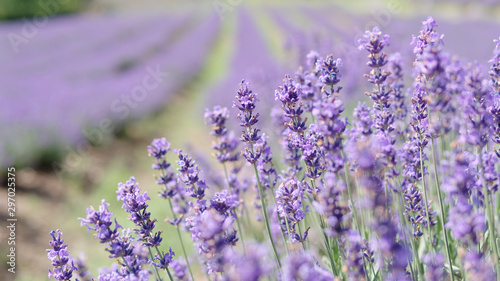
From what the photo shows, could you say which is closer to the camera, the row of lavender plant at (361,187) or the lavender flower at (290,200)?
the row of lavender plant at (361,187)

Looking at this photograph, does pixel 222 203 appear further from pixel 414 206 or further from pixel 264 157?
pixel 414 206

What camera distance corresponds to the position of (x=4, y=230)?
188 inches

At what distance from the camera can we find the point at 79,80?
10305 millimetres

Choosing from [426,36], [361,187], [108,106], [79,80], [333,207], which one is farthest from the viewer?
[79,80]

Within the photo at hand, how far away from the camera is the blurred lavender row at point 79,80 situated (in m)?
6.73

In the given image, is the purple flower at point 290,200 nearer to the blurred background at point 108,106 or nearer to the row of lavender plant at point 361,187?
the row of lavender plant at point 361,187

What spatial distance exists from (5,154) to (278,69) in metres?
3.91

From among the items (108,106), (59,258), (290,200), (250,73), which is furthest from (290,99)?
(108,106)

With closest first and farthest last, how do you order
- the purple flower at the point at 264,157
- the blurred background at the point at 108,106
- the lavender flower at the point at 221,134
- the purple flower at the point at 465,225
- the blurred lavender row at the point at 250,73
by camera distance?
the purple flower at the point at 465,225
the purple flower at the point at 264,157
the lavender flower at the point at 221,134
the blurred background at the point at 108,106
the blurred lavender row at the point at 250,73

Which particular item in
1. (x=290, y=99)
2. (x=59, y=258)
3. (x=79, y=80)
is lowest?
(x=59, y=258)

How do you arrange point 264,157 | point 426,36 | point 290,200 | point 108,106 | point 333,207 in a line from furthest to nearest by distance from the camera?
point 108,106
point 264,157
point 290,200
point 426,36
point 333,207

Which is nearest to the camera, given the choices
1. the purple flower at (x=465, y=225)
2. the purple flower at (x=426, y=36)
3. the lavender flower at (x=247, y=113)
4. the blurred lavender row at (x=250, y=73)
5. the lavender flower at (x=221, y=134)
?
the purple flower at (x=465, y=225)

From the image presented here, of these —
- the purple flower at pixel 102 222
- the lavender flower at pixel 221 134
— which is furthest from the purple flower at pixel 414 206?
the purple flower at pixel 102 222

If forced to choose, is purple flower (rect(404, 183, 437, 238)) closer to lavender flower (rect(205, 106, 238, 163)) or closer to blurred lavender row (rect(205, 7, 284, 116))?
lavender flower (rect(205, 106, 238, 163))
